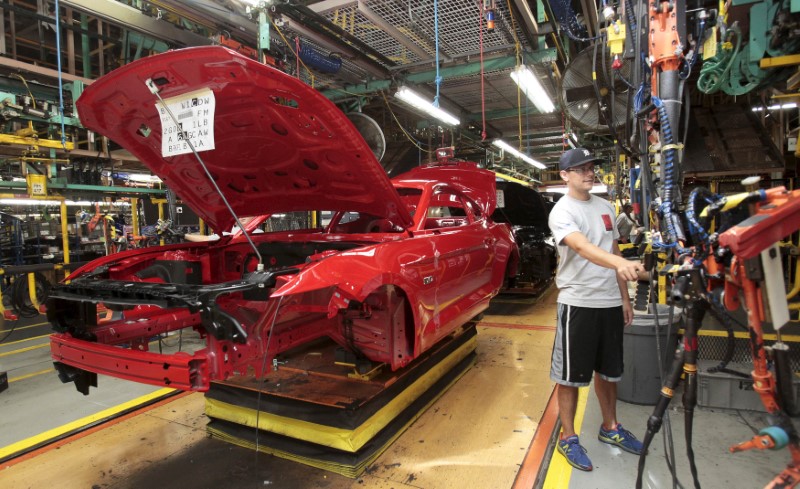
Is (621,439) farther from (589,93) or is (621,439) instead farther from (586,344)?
(589,93)

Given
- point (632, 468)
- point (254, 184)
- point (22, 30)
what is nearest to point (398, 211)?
point (254, 184)

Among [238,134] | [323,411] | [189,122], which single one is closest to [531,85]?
[238,134]

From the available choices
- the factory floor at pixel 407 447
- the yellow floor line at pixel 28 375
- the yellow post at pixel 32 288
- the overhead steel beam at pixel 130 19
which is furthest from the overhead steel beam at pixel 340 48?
the yellow post at pixel 32 288

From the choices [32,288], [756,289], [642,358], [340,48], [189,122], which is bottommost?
[642,358]

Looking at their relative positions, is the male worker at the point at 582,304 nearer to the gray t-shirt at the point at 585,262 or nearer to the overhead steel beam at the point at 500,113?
the gray t-shirt at the point at 585,262

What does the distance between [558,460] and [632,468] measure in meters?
0.38

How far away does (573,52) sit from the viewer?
686 cm

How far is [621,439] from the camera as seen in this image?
2525 mm

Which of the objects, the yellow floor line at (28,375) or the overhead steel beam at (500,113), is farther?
the overhead steel beam at (500,113)

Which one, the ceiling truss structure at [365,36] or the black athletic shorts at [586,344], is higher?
the ceiling truss structure at [365,36]

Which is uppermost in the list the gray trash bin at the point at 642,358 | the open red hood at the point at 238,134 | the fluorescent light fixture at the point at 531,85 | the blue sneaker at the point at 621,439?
the fluorescent light fixture at the point at 531,85

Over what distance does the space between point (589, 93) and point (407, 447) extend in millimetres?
3971

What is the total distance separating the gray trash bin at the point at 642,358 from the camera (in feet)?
9.82

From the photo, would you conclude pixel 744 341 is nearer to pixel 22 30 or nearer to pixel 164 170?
pixel 164 170
